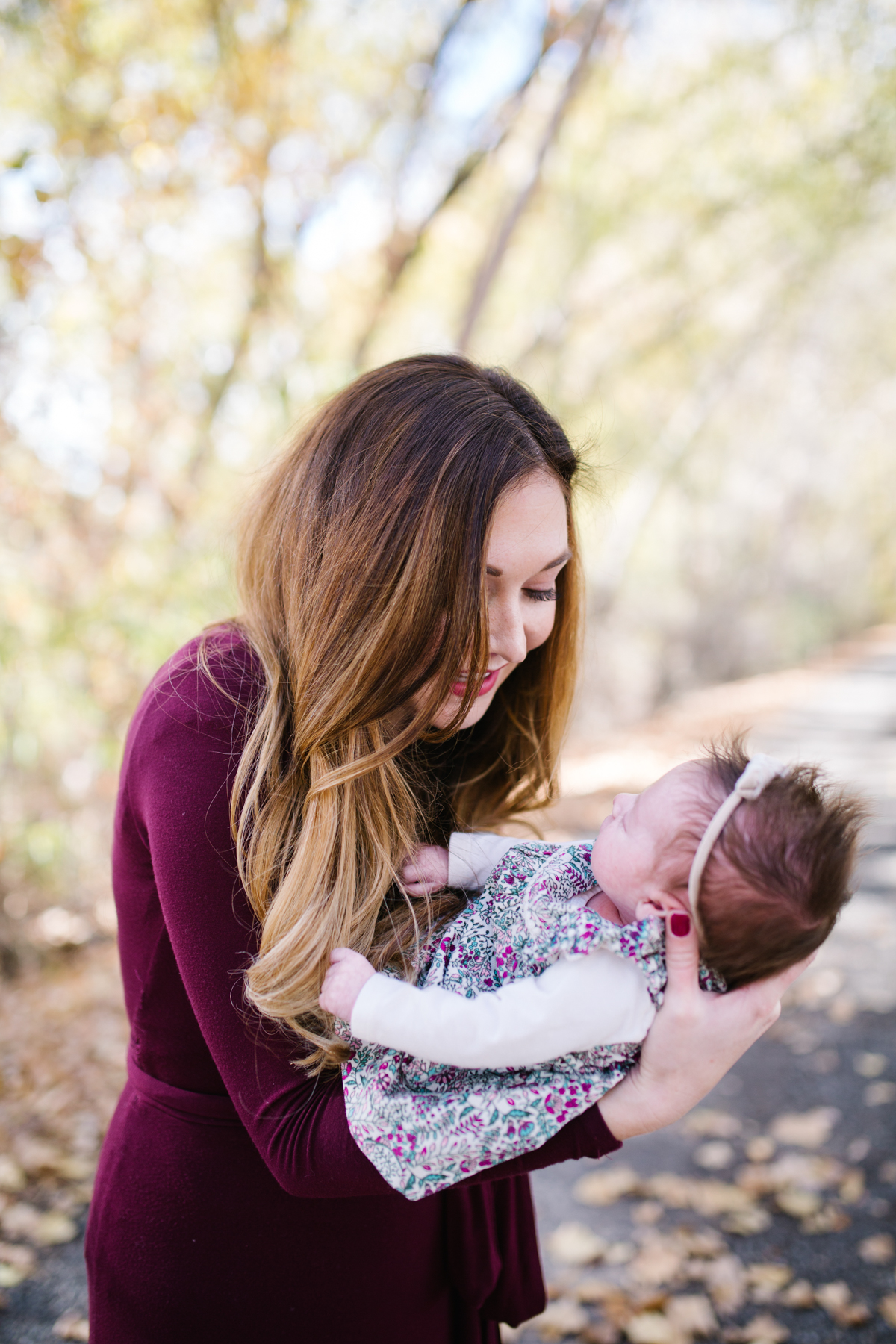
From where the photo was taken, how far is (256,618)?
157cm

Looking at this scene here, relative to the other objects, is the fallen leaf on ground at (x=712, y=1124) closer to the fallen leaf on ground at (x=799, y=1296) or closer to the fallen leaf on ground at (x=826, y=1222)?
the fallen leaf on ground at (x=826, y=1222)

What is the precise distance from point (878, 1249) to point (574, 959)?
2.49 m

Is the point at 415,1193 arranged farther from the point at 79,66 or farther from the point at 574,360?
the point at 574,360

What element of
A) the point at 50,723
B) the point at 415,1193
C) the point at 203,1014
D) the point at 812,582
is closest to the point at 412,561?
the point at 203,1014

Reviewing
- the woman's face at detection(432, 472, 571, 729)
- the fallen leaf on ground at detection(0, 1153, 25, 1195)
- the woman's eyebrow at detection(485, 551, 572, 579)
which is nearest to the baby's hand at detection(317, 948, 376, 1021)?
the woman's face at detection(432, 472, 571, 729)

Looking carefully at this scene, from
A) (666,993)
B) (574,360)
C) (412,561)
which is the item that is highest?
(574,360)

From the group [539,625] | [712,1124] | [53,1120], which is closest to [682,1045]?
[539,625]

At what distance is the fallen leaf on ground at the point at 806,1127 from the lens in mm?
3625

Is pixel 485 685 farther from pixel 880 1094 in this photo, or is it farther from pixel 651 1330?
pixel 880 1094

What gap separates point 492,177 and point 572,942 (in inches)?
383

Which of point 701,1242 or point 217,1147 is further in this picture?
point 701,1242

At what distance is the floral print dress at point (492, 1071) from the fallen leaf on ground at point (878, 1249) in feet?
7.42

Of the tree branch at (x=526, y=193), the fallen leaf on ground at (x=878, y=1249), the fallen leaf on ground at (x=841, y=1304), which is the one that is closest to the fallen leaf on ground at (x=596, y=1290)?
the fallen leaf on ground at (x=841, y=1304)

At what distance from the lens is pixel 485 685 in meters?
1.67
